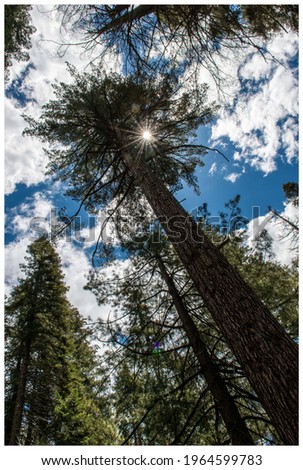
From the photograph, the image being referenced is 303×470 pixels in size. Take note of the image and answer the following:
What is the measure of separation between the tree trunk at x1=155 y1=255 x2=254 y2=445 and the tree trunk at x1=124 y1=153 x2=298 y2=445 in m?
1.53

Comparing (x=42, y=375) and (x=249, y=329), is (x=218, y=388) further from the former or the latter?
(x=42, y=375)

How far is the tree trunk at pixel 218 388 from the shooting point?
3199mm

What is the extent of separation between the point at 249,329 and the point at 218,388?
1.93 meters

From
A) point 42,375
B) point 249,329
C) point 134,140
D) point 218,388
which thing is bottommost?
point 218,388

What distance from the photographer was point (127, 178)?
22.0 ft

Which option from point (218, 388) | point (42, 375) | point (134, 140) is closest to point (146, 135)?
point (134, 140)

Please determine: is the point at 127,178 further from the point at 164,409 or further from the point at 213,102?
the point at 164,409

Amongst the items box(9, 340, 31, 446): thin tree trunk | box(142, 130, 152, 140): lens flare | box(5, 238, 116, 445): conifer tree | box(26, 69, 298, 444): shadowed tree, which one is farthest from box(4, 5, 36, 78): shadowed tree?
box(9, 340, 31, 446): thin tree trunk

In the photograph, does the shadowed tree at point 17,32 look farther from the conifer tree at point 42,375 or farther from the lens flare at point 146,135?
the conifer tree at point 42,375

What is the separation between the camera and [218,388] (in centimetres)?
360

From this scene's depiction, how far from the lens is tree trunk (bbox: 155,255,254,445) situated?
3199mm

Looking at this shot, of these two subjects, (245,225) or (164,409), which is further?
(245,225)
